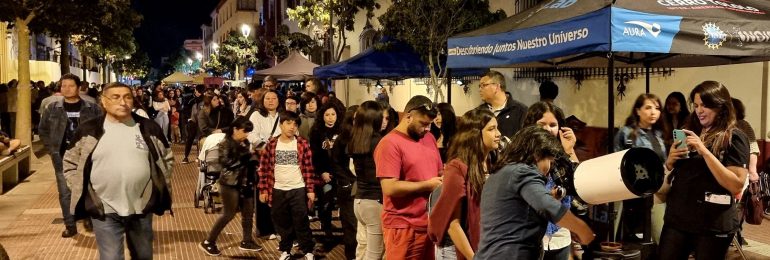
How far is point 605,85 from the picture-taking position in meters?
12.7

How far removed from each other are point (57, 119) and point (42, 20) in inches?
385

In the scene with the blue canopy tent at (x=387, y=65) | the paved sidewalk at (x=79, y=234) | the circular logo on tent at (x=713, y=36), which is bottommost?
the paved sidewalk at (x=79, y=234)

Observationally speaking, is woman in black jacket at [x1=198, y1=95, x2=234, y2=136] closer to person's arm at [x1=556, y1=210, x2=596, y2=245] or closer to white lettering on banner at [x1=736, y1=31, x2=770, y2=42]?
white lettering on banner at [x1=736, y1=31, x2=770, y2=42]

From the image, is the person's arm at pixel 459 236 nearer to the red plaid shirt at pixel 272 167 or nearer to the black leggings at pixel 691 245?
the black leggings at pixel 691 245

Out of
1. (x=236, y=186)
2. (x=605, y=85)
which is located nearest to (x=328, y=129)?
(x=236, y=186)

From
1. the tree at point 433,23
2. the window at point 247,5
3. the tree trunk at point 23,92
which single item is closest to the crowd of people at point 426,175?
the tree at point 433,23

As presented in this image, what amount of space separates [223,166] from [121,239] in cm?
263

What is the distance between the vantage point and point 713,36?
19.8ft

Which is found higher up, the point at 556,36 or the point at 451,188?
the point at 556,36

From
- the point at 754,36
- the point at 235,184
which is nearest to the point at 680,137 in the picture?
the point at 754,36

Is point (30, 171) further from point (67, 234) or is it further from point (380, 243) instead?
point (380, 243)

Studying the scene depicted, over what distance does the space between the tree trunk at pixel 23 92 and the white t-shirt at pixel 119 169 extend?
40.6 ft

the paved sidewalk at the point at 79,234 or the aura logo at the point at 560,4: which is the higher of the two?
the aura logo at the point at 560,4

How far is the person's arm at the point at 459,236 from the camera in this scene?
429cm
